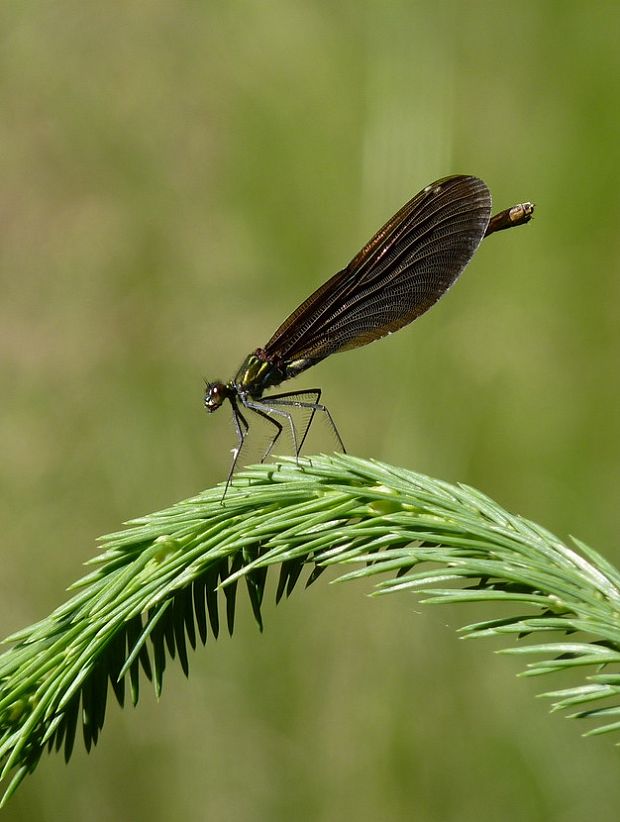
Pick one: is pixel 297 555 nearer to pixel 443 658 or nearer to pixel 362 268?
pixel 362 268

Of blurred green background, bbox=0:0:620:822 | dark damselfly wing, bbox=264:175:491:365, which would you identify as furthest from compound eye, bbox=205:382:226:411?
blurred green background, bbox=0:0:620:822

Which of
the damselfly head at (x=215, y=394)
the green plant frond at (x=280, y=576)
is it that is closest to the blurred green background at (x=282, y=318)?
the damselfly head at (x=215, y=394)

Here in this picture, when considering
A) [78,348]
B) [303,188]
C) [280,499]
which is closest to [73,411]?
[78,348]

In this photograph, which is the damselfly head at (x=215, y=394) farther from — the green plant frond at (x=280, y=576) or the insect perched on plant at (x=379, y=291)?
the green plant frond at (x=280, y=576)

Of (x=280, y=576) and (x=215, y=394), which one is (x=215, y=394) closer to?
(x=215, y=394)

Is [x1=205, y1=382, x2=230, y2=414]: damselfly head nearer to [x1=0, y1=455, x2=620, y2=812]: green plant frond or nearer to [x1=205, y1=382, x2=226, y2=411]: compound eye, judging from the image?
[x1=205, y1=382, x2=226, y2=411]: compound eye
